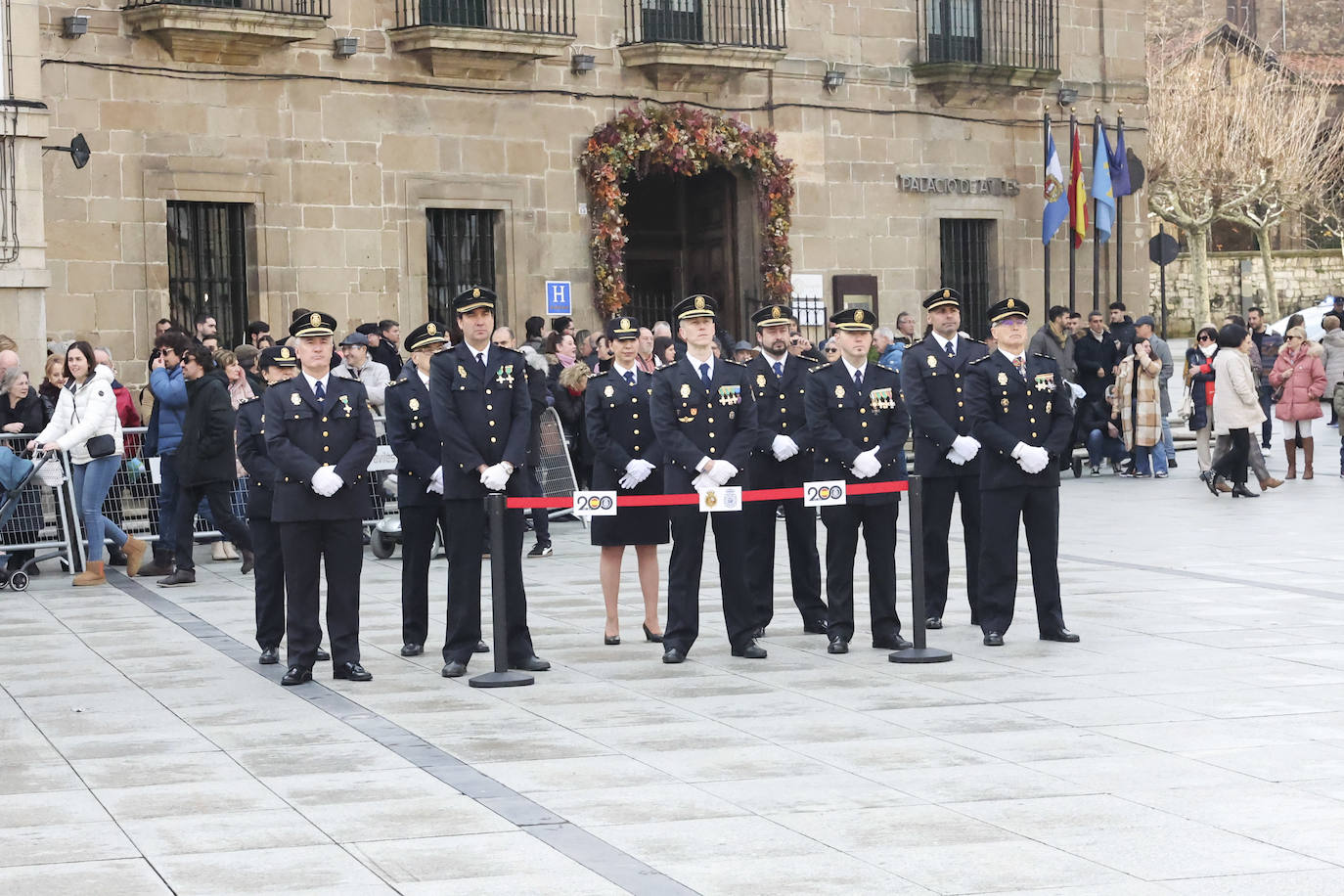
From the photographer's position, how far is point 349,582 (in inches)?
401

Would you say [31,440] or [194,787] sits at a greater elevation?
[31,440]

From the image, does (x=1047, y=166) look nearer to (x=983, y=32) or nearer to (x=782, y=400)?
(x=983, y=32)

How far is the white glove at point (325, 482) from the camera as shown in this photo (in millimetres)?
9922

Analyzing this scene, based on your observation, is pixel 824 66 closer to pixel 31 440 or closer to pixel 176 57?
pixel 176 57

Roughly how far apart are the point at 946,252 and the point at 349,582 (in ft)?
61.8

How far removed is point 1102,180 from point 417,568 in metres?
18.7

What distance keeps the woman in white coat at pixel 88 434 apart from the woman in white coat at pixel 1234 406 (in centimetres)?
1032

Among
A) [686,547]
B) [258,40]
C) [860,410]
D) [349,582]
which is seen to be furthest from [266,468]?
[258,40]

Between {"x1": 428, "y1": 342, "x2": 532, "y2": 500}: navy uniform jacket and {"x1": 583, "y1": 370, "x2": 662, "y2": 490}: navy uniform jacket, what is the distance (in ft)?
3.24

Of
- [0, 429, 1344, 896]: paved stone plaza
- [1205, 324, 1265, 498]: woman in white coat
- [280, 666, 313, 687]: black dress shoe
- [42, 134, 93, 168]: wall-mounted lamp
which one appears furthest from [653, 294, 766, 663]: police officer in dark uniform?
[42, 134, 93, 168]: wall-mounted lamp

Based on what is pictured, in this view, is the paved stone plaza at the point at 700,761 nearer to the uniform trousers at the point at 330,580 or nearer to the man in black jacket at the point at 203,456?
the uniform trousers at the point at 330,580

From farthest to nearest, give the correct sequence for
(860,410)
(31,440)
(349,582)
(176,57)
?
(176,57) < (31,440) < (860,410) < (349,582)

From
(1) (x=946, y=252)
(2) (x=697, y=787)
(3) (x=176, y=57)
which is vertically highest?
(3) (x=176, y=57)

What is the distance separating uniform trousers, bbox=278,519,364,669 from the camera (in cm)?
1015
